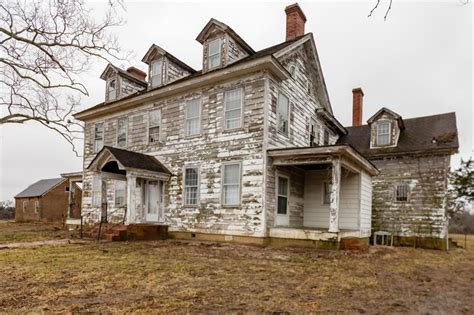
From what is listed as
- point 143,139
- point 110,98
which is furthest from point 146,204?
point 110,98

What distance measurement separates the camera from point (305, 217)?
1585cm

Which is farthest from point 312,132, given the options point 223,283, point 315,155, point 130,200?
point 223,283

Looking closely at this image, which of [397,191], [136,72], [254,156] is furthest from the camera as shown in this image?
[136,72]

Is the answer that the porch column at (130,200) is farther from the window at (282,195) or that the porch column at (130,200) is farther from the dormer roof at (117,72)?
the dormer roof at (117,72)

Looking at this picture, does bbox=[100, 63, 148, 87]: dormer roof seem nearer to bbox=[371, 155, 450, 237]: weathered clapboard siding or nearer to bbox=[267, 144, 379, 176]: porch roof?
bbox=[267, 144, 379, 176]: porch roof

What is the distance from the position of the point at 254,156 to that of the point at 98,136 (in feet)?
35.9

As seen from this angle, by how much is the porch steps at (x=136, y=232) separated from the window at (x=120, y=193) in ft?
11.1

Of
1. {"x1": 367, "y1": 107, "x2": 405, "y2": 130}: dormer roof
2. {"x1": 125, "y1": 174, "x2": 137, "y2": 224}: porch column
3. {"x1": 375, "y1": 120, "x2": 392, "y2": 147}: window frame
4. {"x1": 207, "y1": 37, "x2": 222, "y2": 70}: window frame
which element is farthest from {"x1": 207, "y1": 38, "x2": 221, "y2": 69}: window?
{"x1": 375, "y1": 120, "x2": 392, "y2": 147}: window frame

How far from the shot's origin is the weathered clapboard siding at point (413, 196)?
17.4 metres

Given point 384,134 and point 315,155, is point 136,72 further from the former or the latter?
point 384,134

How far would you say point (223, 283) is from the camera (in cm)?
630

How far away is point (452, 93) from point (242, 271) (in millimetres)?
25403

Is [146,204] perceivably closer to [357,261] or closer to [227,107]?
[227,107]

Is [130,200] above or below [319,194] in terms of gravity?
below
